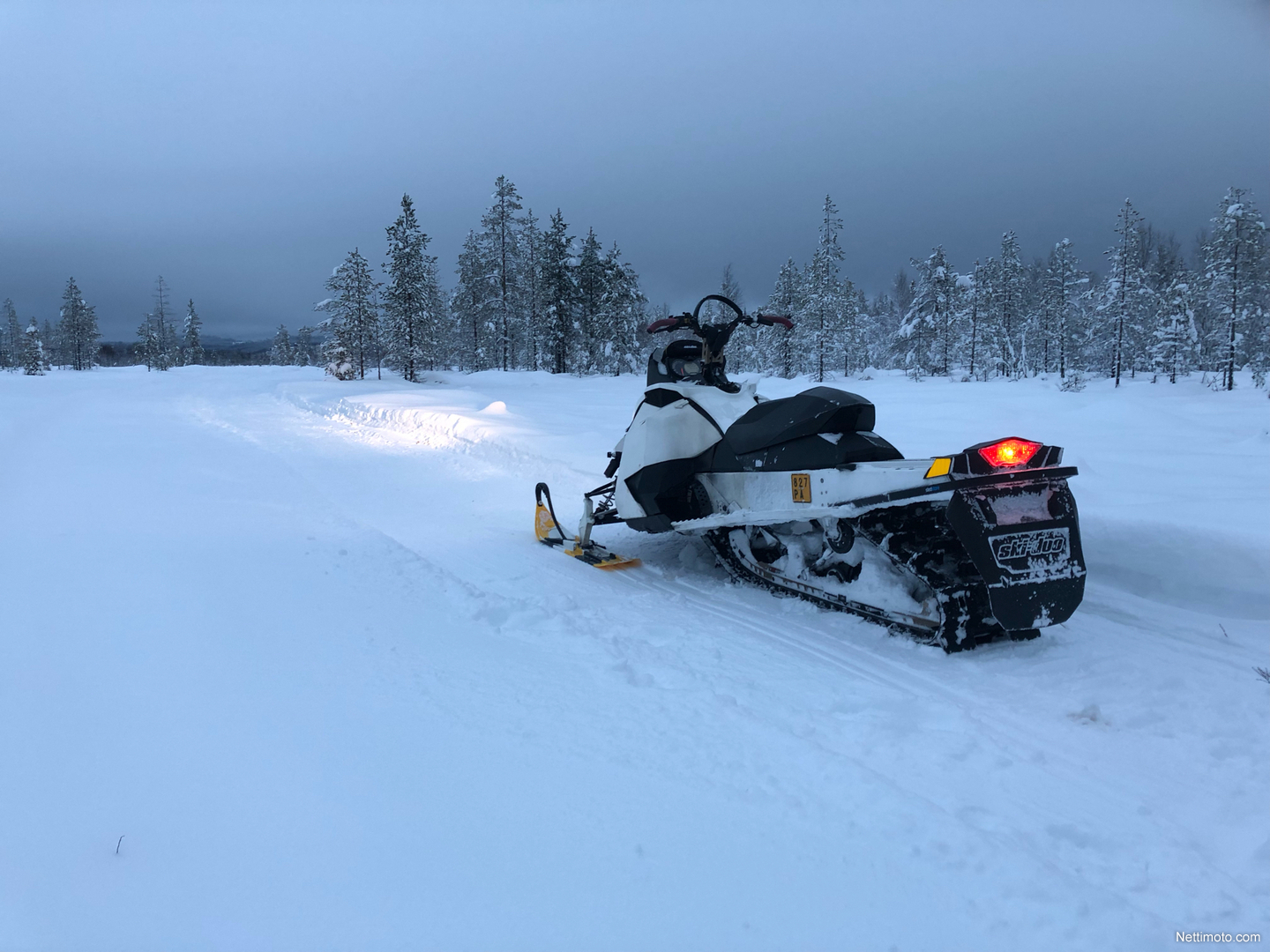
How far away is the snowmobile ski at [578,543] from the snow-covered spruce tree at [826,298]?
108ft

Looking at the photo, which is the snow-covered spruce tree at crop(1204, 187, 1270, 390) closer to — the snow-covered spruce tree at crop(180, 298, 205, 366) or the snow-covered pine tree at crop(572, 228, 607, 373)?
the snow-covered pine tree at crop(572, 228, 607, 373)

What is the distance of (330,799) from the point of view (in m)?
2.21

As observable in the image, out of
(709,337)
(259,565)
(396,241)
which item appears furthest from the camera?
(396,241)

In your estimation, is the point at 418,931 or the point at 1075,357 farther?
the point at 1075,357

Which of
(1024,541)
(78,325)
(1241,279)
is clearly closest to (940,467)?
(1024,541)

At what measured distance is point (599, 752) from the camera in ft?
8.50

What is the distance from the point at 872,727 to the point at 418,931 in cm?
186

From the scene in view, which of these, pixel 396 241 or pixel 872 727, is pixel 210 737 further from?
pixel 396 241

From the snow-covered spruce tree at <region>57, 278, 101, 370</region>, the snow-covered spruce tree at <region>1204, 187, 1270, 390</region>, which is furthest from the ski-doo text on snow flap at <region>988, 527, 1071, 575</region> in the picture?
the snow-covered spruce tree at <region>57, 278, 101, 370</region>

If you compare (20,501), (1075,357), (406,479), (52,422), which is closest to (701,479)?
(406,479)

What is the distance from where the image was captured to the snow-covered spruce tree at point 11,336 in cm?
7638

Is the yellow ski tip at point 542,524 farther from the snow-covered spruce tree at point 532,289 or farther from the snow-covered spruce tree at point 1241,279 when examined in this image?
the snow-covered spruce tree at point 1241,279

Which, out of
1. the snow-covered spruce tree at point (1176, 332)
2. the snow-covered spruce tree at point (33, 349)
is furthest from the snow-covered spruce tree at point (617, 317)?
the snow-covered spruce tree at point (33, 349)

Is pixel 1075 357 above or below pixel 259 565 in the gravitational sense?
above
